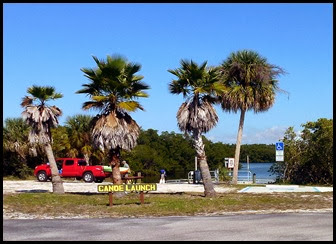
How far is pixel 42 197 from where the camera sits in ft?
65.1

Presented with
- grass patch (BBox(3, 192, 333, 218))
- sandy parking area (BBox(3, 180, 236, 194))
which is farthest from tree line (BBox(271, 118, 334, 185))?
grass patch (BBox(3, 192, 333, 218))

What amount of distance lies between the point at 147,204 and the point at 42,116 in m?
6.66

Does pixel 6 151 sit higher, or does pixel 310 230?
pixel 6 151

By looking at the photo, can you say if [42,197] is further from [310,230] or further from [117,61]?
[310,230]

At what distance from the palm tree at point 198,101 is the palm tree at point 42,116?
210 inches

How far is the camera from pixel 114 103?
20.3 m

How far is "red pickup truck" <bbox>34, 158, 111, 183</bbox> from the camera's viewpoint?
32.2 m

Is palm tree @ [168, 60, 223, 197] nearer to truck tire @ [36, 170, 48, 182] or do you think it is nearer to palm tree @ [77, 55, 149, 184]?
palm tree @ [77, 55, 149, 184]

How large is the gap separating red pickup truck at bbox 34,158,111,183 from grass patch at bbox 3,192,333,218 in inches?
445

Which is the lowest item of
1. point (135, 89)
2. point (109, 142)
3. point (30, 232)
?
point (30, 232)

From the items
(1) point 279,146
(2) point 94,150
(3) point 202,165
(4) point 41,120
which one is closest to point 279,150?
(1) point 279,146

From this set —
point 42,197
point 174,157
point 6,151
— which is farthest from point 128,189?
point 174,157

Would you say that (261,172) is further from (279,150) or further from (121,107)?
(121,107)

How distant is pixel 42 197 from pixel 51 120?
145 inches
